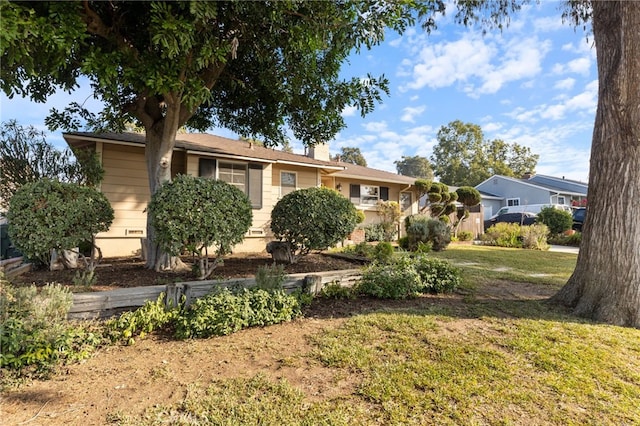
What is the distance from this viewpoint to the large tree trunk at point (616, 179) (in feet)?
13.3

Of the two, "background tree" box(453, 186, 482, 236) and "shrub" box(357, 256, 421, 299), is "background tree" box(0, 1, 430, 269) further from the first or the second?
"background tree" box(453, 186, 482, 236)

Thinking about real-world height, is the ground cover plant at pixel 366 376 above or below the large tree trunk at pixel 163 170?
below

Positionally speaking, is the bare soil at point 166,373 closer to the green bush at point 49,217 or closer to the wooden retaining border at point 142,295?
the wooden retaining border at point 142,295

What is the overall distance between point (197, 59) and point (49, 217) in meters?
2.99

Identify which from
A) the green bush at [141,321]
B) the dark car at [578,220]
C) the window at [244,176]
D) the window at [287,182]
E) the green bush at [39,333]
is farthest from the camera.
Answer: the dark car at [578,220]

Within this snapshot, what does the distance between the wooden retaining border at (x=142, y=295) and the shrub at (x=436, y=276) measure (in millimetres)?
1883

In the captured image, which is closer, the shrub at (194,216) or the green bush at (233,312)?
the green bush at (233,312)

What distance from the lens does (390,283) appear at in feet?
15.7

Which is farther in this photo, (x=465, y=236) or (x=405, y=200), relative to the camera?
(x=405, y=200)

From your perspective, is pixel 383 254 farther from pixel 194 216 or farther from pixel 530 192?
pixel 530 192

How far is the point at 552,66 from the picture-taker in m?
7.85

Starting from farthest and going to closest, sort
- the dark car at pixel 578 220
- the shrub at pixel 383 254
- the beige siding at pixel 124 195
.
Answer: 1. the dark car at pixel 578 220
2. the beige siding at pixel 124 195
3. the shrub at pixel 383 254

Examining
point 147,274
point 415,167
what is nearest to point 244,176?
point 147,274

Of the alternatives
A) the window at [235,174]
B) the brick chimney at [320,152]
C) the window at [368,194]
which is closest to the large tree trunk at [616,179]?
the window at [235,174]
